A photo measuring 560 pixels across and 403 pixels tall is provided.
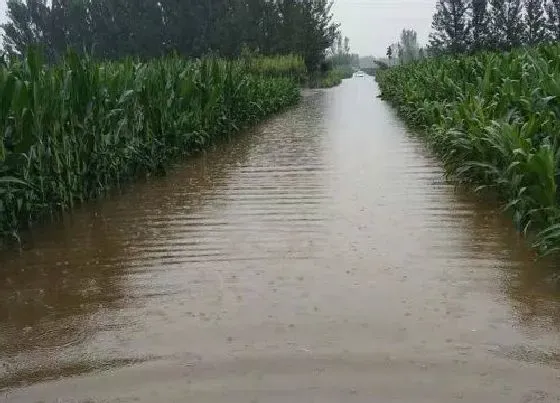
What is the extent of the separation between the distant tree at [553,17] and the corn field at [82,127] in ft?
121

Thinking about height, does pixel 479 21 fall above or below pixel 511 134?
above

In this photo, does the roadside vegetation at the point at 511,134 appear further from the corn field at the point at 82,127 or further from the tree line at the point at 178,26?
the tree line at the point at 178,26

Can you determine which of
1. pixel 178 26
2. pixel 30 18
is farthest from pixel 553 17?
pixel 30 18

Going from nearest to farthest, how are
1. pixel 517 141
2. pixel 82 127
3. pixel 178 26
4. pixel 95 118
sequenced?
pixel 517 141, pixel 82 127, pixel 95 118, pixel 178 26

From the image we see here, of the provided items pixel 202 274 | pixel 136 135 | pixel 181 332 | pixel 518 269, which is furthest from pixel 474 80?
pixel 181 332

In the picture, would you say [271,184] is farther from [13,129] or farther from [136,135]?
[13,129]

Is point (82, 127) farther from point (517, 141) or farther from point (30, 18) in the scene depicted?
point (30, 18)

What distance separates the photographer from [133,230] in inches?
249

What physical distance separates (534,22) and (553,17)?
142 cm

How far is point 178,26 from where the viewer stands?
204ft

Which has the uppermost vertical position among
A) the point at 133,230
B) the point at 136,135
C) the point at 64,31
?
the point at 64,31

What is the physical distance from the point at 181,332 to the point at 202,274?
1.05m

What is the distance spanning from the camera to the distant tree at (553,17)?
42.2 metres

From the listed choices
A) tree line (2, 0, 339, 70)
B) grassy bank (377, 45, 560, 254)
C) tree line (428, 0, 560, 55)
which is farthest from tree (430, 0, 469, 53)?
grassy bank (377, 45, 560, 254)
